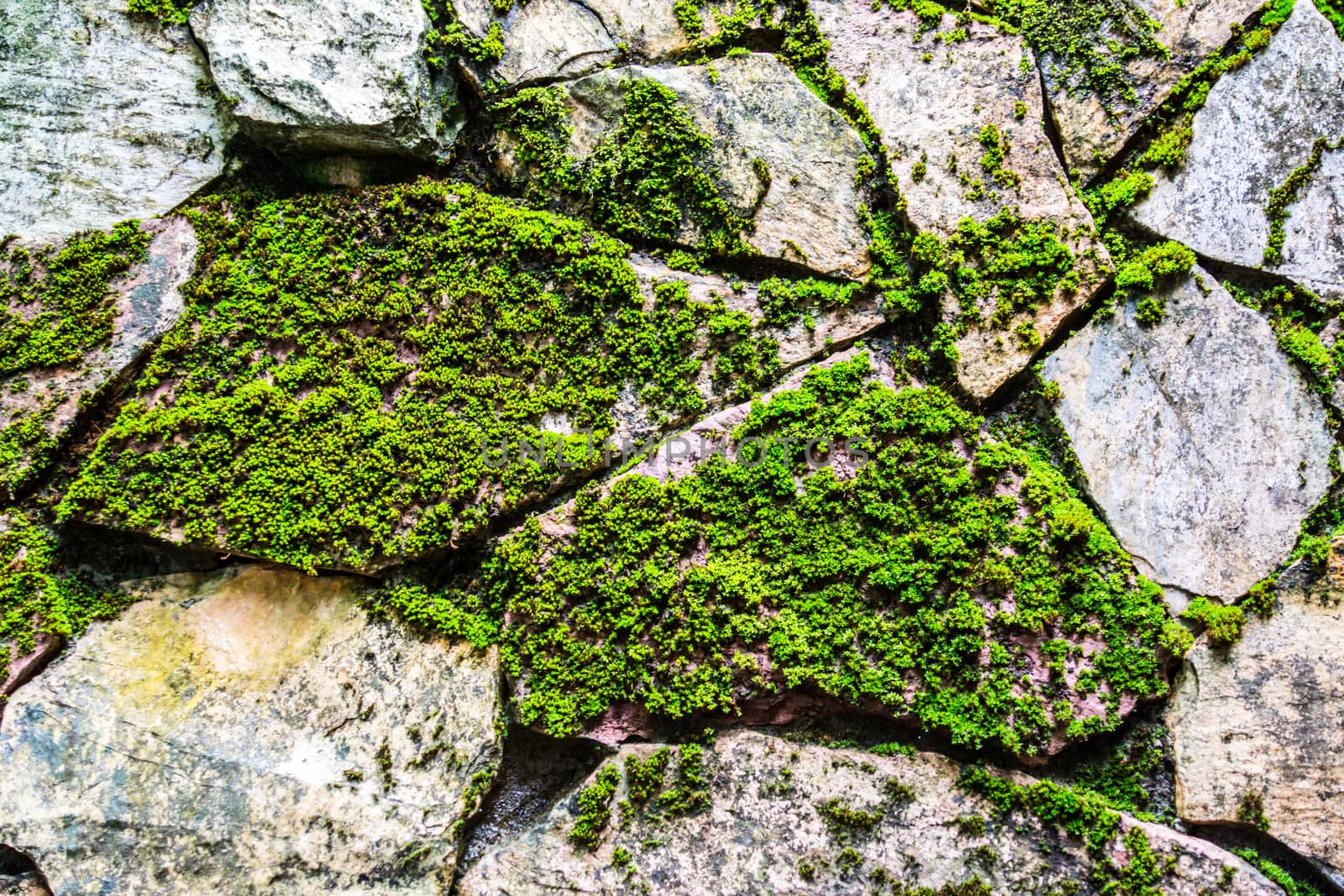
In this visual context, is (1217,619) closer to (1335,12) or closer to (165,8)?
(1335,12)

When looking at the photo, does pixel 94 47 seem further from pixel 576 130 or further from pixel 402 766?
pixel 402 766

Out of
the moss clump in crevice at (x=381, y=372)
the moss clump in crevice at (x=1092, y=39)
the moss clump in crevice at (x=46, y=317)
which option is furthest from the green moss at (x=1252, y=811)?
the moss clump in crevice at (x=46, y=317)

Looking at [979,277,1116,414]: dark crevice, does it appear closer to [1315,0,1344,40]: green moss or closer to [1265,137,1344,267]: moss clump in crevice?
[1265,137,1344,267]: moss clump in crevice

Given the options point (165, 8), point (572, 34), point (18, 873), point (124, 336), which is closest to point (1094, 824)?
point (572, 34)

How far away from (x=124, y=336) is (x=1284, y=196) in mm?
6172

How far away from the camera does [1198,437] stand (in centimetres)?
412

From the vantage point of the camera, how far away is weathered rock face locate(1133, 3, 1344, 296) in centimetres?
414

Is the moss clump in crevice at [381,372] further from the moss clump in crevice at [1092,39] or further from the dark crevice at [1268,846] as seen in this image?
the dark crevice at [1268,846]

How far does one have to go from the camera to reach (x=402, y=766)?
4082 millimetres

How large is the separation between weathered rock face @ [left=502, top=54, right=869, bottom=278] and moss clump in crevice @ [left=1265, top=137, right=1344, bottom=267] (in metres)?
2.09

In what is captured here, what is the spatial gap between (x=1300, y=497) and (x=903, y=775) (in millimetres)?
2485

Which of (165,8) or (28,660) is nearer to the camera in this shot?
(28,660)

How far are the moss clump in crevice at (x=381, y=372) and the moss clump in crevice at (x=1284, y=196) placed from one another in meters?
2.69

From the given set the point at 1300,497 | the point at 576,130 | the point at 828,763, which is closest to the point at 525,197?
the point at 576,130
